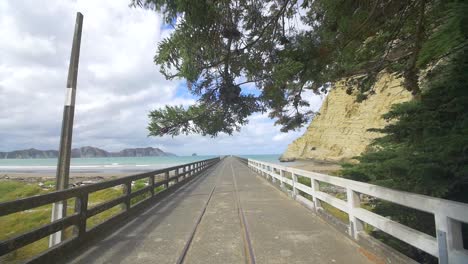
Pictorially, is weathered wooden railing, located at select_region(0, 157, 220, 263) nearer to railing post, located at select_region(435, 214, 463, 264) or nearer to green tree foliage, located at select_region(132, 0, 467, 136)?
green tree foliage, located at select_region(132, 0, 467, 136)

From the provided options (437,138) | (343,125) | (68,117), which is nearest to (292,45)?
(437,138)

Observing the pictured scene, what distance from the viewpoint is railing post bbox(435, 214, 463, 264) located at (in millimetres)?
3062

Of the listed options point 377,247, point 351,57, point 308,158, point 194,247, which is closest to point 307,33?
point 351,57

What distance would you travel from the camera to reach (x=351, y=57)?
15.6 feet

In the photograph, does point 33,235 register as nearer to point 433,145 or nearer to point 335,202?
point 335,202

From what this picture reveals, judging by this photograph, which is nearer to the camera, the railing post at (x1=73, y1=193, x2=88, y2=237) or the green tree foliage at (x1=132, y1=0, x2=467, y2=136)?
the green tree foliage at (x1=132, y1=0, x2=467, y2=136)

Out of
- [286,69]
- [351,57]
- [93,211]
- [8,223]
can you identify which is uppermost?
[351,57]

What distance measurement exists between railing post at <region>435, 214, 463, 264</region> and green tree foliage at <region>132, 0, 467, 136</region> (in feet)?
5.89

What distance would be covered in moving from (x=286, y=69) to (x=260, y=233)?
348cm

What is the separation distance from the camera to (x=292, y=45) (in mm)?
5273

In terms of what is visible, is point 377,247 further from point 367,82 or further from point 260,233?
point 367,82

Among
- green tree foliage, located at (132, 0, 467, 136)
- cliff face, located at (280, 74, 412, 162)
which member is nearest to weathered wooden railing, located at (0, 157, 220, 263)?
green tree foliage, located at (132, 0, 467, 136)

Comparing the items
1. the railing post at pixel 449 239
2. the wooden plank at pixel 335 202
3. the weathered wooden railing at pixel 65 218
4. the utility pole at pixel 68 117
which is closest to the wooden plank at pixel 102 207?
the weathered wooden railing at pixel 65 218

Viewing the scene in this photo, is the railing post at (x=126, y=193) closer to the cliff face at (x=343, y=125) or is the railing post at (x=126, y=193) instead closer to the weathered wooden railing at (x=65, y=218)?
the weathered wooden railing at (x=65, y=218)
